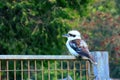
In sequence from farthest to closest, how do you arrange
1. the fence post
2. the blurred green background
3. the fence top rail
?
the blurred green background, the fence post, the fence top rail

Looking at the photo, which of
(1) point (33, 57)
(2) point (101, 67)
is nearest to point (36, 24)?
(2) point (101, 67)

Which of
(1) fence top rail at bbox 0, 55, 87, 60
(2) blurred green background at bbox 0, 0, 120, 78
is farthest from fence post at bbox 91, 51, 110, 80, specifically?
(2) blurred green background at bbox 0, 0, 120, 78

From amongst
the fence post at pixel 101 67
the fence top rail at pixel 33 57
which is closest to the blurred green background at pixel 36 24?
the fence post at pixel 101 67

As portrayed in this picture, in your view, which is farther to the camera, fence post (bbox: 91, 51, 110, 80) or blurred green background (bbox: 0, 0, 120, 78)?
blurred green background (bbox: 0, 0, 120, 78)

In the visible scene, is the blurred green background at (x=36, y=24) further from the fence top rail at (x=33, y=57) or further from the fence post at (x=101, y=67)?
the fence top rail at (x=33, y=57)

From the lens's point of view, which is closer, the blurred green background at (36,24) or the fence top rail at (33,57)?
the fence top rail at (33,57)

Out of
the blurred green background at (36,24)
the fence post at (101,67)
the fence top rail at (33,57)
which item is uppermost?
the blurred green background at (36,24)

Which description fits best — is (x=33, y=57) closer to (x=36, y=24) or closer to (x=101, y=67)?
(x=101, y=67)

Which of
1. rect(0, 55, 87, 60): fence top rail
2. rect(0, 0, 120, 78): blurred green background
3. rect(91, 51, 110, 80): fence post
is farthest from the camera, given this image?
rect(0, 0, 120, 78): blurred green background

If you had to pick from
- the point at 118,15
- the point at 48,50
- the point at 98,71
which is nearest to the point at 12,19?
the point at 48,50

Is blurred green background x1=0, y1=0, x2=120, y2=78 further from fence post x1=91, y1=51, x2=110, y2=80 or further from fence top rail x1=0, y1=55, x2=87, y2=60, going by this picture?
fence top rail x1=0, y1=55, x2=87, y2=60

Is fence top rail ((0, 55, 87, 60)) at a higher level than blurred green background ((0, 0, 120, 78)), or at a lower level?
lower

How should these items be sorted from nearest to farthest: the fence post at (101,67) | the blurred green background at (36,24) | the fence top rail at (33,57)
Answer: the fence top rail at (33,57), the fence post at (101,67), the blurred green background at (36,24)

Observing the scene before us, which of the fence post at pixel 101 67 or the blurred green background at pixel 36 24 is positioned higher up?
the blurred green background at pixel 36 24
